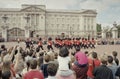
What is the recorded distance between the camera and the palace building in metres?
120

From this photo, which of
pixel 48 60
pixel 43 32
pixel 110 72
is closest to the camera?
pixel 110 72

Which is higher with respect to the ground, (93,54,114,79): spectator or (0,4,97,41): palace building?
(0,4,97,41): palace building

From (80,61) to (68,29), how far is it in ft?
375

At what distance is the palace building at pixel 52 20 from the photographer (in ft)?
394

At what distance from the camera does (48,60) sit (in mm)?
10141

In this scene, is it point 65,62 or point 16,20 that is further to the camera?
point 16,20

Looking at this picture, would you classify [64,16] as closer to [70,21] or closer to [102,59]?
[70,21]

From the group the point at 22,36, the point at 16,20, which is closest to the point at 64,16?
the point at 16,20

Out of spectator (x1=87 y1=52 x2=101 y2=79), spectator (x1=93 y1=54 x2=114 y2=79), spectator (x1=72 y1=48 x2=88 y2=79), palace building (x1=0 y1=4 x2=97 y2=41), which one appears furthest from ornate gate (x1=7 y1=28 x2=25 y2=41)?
spectator (x1=93 y1=54 x2=114 y2=79)

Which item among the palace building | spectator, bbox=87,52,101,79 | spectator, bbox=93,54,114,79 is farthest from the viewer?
the palace building

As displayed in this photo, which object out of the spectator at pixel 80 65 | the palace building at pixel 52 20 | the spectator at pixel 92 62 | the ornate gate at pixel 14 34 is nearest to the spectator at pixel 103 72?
the spectator at pixel 80 65

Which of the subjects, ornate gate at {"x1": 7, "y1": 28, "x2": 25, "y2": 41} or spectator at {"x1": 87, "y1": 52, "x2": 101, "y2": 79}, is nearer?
spectator at {"x1": 87, "y1": 52, "x2": 101, "y2": 79}

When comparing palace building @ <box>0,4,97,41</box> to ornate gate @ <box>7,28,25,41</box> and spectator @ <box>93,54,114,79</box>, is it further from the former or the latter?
spectator @ <box>93,54,114,79</box>

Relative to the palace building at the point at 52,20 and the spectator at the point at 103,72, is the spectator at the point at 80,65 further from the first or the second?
the palace building at the point at 52,20
